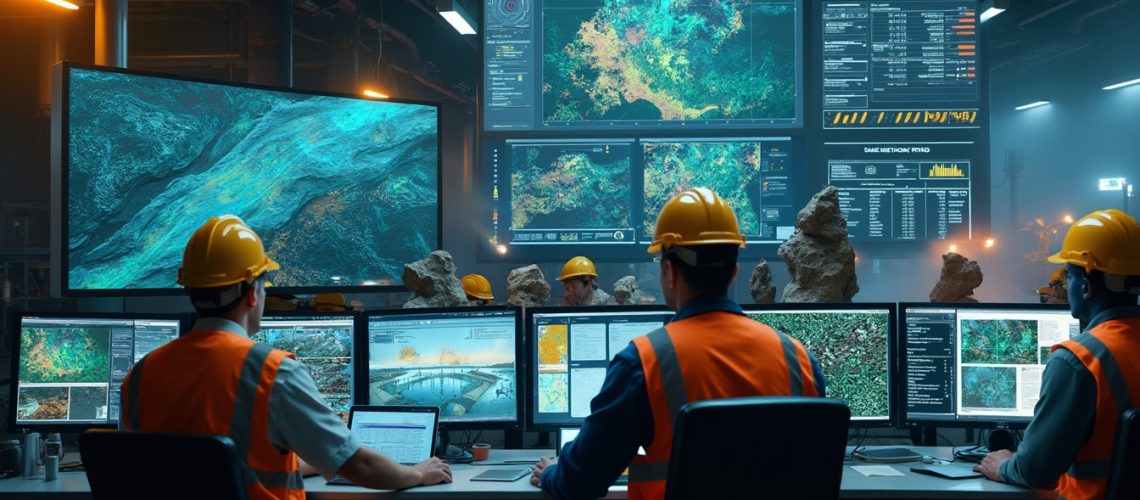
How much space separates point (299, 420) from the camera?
6.41 ft

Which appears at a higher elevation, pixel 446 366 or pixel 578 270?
pixel 578 270

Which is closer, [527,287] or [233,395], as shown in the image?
[233,395]

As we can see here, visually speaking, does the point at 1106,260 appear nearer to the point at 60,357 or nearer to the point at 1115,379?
the point at 1115,379

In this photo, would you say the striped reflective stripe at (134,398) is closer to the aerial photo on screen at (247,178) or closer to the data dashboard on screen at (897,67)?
the aerial photo on screen at (247,178)

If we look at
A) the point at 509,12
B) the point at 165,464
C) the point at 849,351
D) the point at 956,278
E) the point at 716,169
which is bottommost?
the point at 165,464

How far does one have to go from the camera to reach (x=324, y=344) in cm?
295

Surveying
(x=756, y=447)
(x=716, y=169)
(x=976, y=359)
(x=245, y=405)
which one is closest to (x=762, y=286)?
(x=976, y=359)

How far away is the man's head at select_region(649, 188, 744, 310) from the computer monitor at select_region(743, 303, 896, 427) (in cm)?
102

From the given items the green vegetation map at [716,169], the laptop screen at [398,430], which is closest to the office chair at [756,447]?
the laptop screen at [398,430]

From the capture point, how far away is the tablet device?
2.60 m

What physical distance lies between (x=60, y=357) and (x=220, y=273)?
48.4 inches

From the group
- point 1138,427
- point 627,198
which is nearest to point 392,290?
point 627,198

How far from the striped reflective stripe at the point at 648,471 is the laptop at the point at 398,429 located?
1.02m

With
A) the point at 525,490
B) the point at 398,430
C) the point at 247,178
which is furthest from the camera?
the point at 247,178
